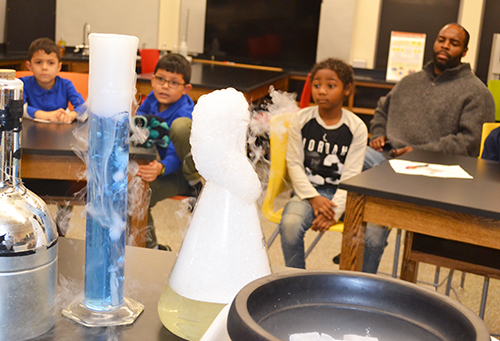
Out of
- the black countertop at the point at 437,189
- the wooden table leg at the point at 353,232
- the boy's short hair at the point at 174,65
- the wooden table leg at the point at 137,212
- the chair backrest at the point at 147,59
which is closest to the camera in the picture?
the wooden table leg at the point at 137,212

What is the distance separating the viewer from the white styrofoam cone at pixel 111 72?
0.50 m

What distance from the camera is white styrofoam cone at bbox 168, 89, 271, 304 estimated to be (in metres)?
0.53

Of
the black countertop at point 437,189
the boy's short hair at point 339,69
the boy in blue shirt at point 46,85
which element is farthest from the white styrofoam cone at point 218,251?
the boy in blue shirt at point 46,85

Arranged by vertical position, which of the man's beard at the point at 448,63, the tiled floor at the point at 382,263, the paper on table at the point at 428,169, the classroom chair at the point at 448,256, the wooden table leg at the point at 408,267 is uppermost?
the man's beard at the point at 448,63

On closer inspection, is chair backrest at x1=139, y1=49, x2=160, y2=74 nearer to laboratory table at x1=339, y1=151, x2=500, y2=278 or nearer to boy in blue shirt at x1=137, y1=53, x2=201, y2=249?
boy in blue shirt at x1=137, y1=53, x2=201, y2=249

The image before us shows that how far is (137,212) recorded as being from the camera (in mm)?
1260

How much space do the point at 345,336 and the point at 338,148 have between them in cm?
203

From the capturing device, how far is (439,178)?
1891 millimetres

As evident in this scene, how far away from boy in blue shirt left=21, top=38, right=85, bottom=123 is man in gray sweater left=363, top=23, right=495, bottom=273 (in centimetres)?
153

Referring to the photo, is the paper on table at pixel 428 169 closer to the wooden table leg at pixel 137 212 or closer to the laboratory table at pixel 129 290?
the wooden table leg at pixel 137 212

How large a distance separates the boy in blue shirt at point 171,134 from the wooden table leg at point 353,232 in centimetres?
58

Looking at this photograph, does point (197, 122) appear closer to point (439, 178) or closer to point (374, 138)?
point (439, 178)

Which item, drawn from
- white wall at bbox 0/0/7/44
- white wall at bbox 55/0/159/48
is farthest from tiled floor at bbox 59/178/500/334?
white wall at bbox 55/0/159/48

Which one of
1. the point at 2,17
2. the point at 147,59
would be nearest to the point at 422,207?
the point at 147,59
